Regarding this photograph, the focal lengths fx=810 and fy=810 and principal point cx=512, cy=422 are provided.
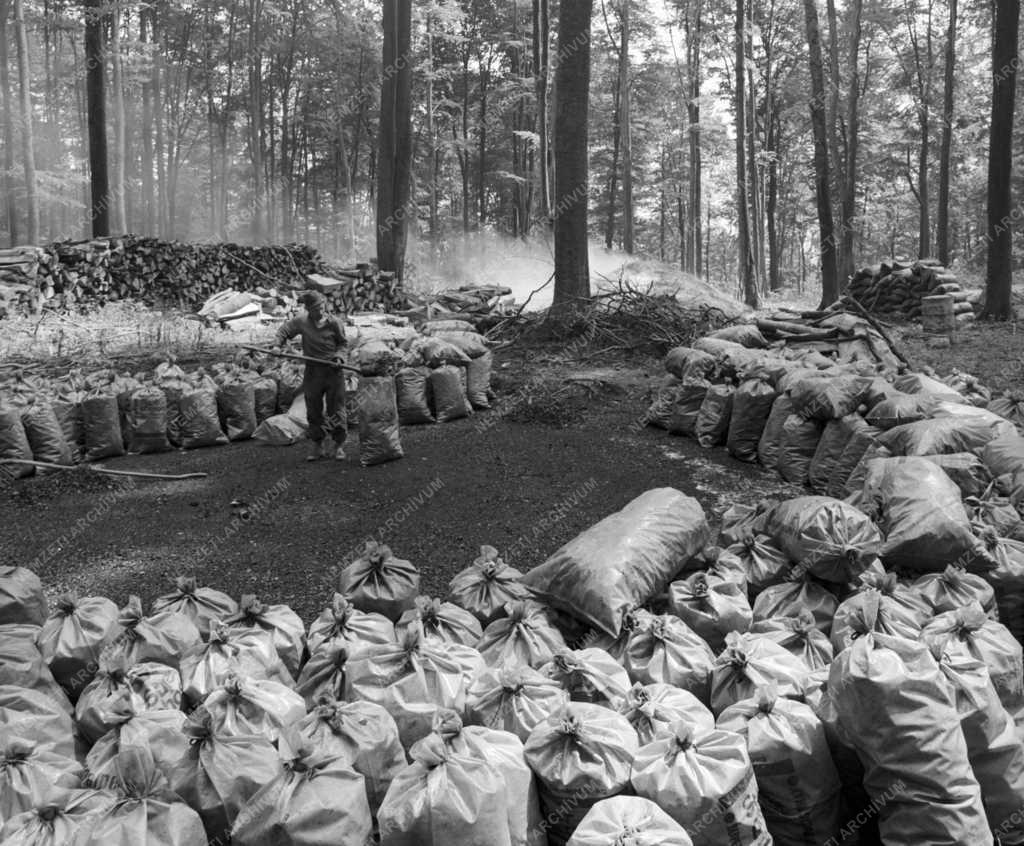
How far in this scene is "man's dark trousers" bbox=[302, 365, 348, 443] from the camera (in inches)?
286

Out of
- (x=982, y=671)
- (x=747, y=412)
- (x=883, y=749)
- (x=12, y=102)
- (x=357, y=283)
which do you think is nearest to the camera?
(x=883, y=749)

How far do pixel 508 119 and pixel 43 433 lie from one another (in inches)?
1258

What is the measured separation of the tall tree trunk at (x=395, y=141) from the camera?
1638 cm

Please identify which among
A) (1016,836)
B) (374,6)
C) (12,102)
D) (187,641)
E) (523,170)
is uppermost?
(374,6)

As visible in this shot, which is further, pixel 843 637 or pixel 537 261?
pixel 537 261

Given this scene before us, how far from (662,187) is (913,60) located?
16.0 meters

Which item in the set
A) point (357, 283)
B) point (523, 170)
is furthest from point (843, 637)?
point (523, 170)

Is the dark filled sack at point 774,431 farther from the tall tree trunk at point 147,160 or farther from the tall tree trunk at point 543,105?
the tall tree trunk at point 147,160

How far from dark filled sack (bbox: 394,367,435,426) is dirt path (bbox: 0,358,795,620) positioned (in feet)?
1.05

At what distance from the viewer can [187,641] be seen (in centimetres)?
312

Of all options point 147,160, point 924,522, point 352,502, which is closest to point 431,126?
point 147,160

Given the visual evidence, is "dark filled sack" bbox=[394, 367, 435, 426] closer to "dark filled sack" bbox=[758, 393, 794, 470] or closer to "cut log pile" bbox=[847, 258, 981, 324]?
"dark filled sack" bbox=[758, 393, 794, 470]

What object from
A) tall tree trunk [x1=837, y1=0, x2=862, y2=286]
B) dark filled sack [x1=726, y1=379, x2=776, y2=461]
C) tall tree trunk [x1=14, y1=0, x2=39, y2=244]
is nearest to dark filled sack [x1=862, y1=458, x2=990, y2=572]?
dark filled sack [x1=726, y1=379, x2=776, y2=461]

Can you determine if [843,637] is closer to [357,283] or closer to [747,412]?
[747,412]
